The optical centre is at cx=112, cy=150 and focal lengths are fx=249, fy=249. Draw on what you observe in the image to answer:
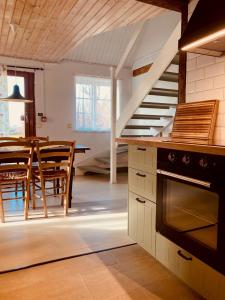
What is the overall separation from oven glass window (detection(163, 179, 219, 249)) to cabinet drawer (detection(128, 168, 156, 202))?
13 cm

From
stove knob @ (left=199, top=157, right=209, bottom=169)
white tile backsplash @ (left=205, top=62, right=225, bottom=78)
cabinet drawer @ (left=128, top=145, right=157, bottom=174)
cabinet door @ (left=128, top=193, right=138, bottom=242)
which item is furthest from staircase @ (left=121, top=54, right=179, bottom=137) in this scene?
stove knob @ (left=199, top=157, right=209, bottom=169)

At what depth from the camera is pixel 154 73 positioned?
11.3ft

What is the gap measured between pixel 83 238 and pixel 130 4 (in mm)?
2547

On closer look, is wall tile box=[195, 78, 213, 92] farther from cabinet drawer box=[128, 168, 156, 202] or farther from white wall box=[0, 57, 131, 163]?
white wall box=[0, 57, 131, 163]

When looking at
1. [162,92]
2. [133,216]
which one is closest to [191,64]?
[133,216]

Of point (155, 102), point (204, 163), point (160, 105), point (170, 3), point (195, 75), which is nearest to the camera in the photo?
point (204, 163)

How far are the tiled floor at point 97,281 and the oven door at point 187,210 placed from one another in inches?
13.9

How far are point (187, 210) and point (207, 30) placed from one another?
3.61ft

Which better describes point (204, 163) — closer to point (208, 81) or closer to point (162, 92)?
point (208, 81)

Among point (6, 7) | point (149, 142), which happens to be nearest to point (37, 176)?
point (149, 142)

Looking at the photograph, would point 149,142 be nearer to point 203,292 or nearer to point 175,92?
point 203,292

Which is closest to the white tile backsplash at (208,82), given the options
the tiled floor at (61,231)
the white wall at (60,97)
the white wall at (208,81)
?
the white wall at (208,81)

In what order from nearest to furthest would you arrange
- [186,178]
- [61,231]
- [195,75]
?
[186,178] < [195,75] < [61,231]

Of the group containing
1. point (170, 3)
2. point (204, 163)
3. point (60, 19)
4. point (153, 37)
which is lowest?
point (204, 163)
